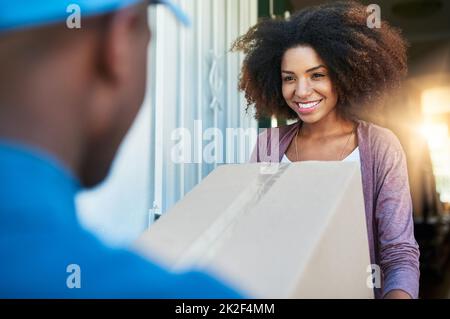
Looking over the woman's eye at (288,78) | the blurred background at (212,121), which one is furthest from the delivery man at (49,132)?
the woman's eye at (288,78)

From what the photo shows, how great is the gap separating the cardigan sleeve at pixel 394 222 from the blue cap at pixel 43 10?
29.0 inches

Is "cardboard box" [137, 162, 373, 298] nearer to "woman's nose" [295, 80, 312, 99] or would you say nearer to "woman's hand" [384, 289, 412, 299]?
"woman's hand" [384, 289, 412, 299]

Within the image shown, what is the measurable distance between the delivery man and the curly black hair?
44 centimetres

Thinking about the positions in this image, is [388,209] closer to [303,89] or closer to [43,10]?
[303,89]

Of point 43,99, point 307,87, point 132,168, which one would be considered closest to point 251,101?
point 307,87

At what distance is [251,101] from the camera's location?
60.2 inches

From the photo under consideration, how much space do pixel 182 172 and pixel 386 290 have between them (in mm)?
710

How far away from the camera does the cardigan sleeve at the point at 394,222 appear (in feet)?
3.25

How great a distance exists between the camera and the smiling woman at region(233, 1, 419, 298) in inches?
44.8

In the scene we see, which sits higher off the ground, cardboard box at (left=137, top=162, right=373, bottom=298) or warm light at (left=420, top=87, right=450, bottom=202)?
warm light at (left=420, top=87, right=450, bottom=202)

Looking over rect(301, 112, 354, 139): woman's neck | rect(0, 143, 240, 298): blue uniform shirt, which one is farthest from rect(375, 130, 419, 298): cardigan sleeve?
rect(0, 143, 240, 298): blue uniform shirt

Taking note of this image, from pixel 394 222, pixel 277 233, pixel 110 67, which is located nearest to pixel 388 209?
pixel 394 222

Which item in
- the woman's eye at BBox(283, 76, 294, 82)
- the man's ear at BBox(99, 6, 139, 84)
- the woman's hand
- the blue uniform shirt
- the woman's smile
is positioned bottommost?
the woman's hand
